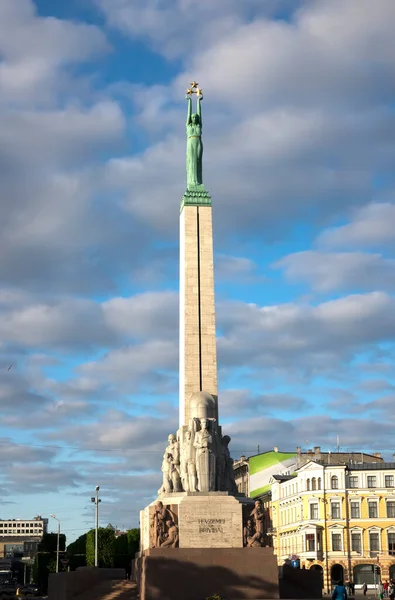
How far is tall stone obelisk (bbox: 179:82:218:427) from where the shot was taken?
40.6 metres

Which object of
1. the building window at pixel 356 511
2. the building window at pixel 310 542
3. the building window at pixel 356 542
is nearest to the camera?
the building window at pixel 356 542

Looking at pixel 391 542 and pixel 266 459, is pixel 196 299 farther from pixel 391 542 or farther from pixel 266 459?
pixel 266 459

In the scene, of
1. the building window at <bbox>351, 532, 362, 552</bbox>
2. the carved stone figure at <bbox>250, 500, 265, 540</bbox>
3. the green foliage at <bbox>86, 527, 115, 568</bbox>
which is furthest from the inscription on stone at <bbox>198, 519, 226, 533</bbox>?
the green foliage at <bbox>86, 527, 115, 568</bbox>

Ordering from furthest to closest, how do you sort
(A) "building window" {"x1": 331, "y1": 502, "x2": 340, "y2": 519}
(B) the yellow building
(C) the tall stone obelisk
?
(A) "building window" {"x1": 331, "y1": 502, "x2": 340, "y2": 519} < (B) the yellow building < (C) the tall stone obelisk

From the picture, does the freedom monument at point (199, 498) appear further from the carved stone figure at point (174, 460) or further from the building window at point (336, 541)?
the building window at point (336, 541)

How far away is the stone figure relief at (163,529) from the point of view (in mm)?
36094

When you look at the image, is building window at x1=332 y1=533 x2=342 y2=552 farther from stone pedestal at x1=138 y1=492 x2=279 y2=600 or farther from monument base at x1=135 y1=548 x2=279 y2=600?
monument base at x1=135 y1=548 x2=279 y2=600

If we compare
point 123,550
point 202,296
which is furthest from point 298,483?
point 202,296

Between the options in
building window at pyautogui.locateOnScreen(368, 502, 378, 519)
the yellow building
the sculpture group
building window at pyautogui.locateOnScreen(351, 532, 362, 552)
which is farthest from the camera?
building window at pyautogui.locateOnScreen(368, 502, 378, 519)

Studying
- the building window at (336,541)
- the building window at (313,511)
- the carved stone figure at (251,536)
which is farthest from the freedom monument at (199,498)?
the building window at (313,511)

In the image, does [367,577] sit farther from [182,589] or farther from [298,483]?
[182,589]

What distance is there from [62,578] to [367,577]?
138ft

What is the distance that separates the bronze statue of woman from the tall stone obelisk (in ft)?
0.27

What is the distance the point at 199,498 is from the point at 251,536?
2.70m
